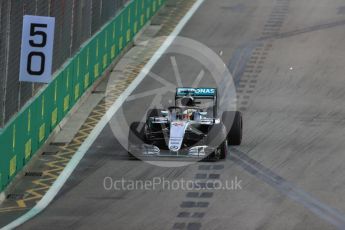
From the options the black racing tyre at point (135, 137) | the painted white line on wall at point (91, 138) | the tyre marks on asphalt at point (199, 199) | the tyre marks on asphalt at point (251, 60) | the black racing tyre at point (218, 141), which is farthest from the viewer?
the tyre marks on asphalt at point (251, 60)

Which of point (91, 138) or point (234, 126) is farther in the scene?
point (91, 138)

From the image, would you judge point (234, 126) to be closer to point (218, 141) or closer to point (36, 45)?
point (218, 141)

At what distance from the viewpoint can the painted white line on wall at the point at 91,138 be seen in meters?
27.5

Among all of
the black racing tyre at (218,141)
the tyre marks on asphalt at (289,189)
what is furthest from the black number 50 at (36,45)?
the tyre marks on asphalt at (289,189)

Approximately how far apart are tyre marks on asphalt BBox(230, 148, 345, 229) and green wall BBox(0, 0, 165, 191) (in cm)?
545

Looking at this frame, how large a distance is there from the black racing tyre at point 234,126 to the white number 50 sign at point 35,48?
5.91m

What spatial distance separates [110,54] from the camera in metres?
42.5

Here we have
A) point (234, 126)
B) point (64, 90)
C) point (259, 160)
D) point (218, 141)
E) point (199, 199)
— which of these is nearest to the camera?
point (199, 199)

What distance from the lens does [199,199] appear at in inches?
1117

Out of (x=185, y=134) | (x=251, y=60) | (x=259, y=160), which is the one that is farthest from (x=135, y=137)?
(x=251, y=60)

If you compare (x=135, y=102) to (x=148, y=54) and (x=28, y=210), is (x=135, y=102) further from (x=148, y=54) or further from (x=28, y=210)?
(x=28, y=210)

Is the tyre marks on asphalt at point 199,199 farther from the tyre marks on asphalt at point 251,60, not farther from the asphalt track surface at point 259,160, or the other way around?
the tyre marks on asphalt at point 251,60

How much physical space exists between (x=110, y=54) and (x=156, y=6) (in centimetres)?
919

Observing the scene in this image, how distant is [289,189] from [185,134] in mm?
3677
